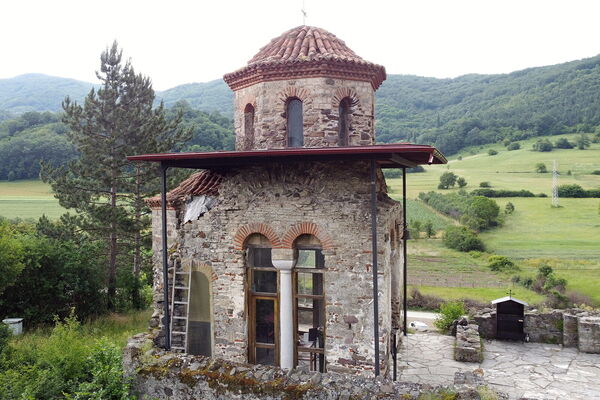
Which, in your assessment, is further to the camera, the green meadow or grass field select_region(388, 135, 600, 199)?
grass field select_region(388, 135, 600, 199)

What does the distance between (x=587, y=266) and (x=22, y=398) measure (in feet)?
101

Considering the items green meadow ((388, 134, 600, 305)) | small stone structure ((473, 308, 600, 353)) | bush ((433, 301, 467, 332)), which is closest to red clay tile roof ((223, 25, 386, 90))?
bush ((433, 301, 467, 332))

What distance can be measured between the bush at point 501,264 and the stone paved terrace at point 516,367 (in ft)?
58.1

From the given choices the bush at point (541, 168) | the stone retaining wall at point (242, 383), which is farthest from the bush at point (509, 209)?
the stone retaining wall at point (242, 383)

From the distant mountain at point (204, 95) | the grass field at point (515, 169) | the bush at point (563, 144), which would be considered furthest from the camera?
the distant mountain at point (204, 95)

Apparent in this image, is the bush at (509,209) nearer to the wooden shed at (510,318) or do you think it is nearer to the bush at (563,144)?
the bush at (563,144)

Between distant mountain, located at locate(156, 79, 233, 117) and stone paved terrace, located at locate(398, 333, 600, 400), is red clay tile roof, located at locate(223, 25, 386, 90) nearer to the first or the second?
stone paved terrace, located at locate(398, 333, 600, 400)

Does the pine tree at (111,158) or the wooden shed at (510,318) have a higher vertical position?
the pine tree at (111,158)

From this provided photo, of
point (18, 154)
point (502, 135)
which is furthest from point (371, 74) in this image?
point (502, 135)

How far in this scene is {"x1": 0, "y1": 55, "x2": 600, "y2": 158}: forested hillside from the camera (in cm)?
5981

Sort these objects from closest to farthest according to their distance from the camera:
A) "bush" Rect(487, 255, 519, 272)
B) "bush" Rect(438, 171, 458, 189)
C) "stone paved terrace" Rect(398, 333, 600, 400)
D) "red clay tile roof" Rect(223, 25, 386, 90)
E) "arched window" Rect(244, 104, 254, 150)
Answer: "stone paved terrace" Rect(398, 333, 600, 400) < "red clay tile roof" Rect(223, 25, 386, 90) < "arched window" Rect(244, 104, 254, 150) < "bush" Rect(487, 255, 519, 272) < "bush" Rect(438, 171, 458, 189)

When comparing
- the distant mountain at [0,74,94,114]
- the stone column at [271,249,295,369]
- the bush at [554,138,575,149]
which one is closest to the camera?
the stone column at [271,249,295,369]

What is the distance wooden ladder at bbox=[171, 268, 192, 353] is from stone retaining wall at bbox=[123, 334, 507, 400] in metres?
1.61

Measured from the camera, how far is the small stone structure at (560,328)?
1218cm
